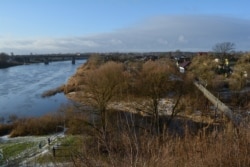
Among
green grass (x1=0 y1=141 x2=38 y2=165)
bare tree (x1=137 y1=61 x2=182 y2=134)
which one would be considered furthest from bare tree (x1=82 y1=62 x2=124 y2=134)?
green grass (x1=0 y1=141 x2=38 y2=165)

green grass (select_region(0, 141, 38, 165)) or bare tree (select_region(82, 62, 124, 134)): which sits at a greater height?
bare tree (select_region(82, 62, 124, 134))

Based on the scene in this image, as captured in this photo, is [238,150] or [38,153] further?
[38,153]

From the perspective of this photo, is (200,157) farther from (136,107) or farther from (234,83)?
(234,83)

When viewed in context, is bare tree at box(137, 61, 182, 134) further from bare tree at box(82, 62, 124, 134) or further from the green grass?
the green grass

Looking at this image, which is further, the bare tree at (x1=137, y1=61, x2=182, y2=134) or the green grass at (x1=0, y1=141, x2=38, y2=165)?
the bare tree at (x1=137, y1=61, x2=182, y2=134)

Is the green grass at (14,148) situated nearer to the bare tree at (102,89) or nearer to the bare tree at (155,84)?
the bare tree at (102,89)

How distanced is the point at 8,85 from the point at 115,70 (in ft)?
119

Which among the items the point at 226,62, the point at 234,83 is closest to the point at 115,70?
the point at 234,83

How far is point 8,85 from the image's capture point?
202ft

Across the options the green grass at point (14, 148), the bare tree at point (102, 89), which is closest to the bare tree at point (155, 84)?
the bare tree at point (102, 89)

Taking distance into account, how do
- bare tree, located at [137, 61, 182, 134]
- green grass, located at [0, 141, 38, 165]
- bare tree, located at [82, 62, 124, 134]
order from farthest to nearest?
bare tree, located at [137, 61, 182, 134] → bare tree, located at [82, 62, 124, 134] → green grass, located at [0, 141, 38, 165]

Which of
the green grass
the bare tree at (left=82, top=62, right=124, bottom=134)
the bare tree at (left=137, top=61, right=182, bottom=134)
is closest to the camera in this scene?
the green grass

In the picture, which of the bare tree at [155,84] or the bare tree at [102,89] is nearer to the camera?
the bare tree at [102,89]

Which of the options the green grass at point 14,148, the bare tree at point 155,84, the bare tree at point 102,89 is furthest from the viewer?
the bare tree at point 155,84
